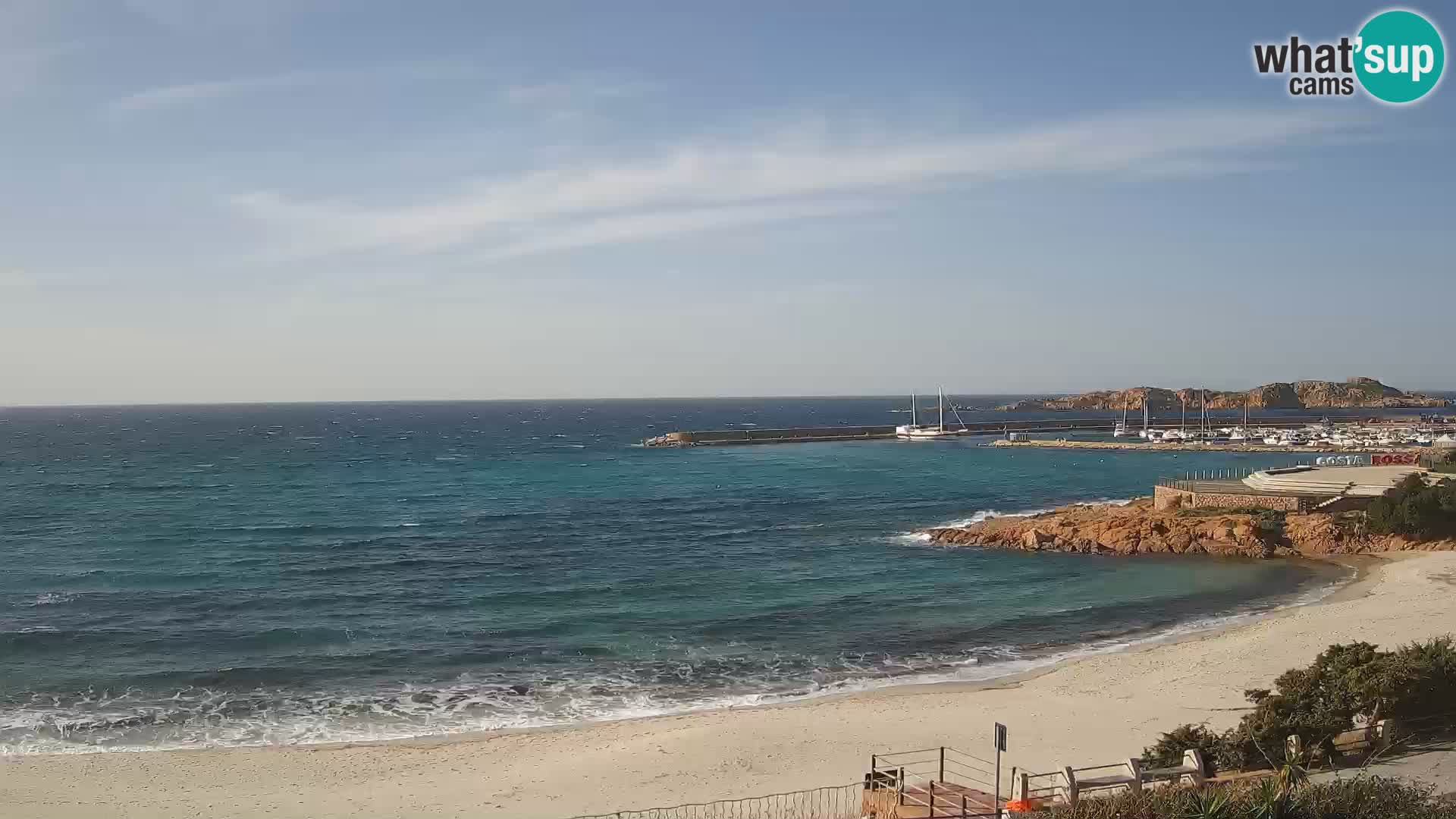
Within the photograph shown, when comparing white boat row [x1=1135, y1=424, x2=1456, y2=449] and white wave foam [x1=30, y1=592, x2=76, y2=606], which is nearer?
white wave foam [x1=30, y1=592, x2=76, y2=606]

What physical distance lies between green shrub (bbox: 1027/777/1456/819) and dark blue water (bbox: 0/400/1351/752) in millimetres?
13127

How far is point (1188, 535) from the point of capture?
48.4 metres

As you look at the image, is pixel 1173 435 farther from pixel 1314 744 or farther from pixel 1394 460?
pixel 1314 744

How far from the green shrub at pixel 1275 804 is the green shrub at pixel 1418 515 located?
37.1 meters

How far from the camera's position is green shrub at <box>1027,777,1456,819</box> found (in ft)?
43.0

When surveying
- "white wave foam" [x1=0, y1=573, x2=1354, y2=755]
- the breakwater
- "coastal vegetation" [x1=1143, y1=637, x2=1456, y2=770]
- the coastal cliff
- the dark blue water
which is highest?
the breakwater

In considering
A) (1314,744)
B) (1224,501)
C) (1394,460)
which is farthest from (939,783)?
(1394,460)

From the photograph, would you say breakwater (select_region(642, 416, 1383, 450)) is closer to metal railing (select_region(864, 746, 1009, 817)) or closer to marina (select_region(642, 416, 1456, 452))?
marina (select_region(642, 416, 1456, 452))

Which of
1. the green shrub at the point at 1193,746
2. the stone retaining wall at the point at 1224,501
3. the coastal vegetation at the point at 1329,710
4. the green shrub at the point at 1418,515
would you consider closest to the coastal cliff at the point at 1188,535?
the green shrub at the point at 1418,515

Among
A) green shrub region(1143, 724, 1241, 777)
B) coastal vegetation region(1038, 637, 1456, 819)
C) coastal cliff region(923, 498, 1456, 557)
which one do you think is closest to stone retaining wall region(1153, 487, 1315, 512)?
coastal cliff region(923, 498, 1456, 557)

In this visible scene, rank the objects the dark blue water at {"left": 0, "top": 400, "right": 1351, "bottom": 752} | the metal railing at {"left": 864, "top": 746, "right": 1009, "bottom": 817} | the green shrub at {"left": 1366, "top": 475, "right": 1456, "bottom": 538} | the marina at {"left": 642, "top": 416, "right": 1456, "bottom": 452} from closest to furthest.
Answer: the metal railing at {"left": 864, "top": 746, "right": 1009, "bottom": 817}
the dark blue water at {"left": 0, "top": 400, "right": 1351, "bottom": 752}
the green shrub at {"left": 1366, "top": 475, "right": 1456, "bottom": 538}
the marina at {"left": 642, "top": 416, "right": 1456, "bottom": 452}

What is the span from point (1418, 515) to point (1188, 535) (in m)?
9.79

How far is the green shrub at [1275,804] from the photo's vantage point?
43.0ft

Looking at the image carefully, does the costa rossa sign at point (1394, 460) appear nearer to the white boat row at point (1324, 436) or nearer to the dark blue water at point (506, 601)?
the dark blue water at point (506, 601)
